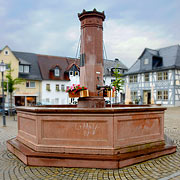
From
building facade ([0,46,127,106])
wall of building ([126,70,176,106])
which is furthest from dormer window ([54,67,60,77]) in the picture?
wall of building ([126,70,176,106])

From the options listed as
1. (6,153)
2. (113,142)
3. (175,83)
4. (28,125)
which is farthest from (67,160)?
(175,83)

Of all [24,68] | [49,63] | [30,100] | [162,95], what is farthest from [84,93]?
[49,63]

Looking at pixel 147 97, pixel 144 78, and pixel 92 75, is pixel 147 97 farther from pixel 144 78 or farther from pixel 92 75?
pixel 92 75

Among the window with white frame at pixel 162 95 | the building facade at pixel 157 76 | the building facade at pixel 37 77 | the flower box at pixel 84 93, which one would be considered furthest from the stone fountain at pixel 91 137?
the building facade at pixel 37 77

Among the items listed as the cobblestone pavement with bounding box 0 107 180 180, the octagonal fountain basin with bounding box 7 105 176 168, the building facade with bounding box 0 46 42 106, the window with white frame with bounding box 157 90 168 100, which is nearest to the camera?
the cobblestone pavement with bounding box 0 107 180 180

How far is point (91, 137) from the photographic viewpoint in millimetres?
4977

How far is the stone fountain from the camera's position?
15.6 ft

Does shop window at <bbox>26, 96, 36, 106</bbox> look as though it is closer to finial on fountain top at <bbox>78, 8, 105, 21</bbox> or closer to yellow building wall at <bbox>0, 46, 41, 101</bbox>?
yellow building wall at <bbox>0, 46, 41, 101</bbox>

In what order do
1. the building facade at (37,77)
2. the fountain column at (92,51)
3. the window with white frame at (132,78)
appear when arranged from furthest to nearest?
the window with white frame at (132,78)
the building facade at (37,77)
the fountain column at (92,51)

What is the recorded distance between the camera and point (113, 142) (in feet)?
16.0

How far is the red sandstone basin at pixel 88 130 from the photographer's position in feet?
16.0

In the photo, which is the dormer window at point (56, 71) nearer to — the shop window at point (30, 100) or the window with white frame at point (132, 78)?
the shop window at point (30, 100)

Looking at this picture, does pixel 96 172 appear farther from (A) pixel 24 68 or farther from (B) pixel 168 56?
(A) pixel 24 68

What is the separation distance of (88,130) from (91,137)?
180 millimetres
